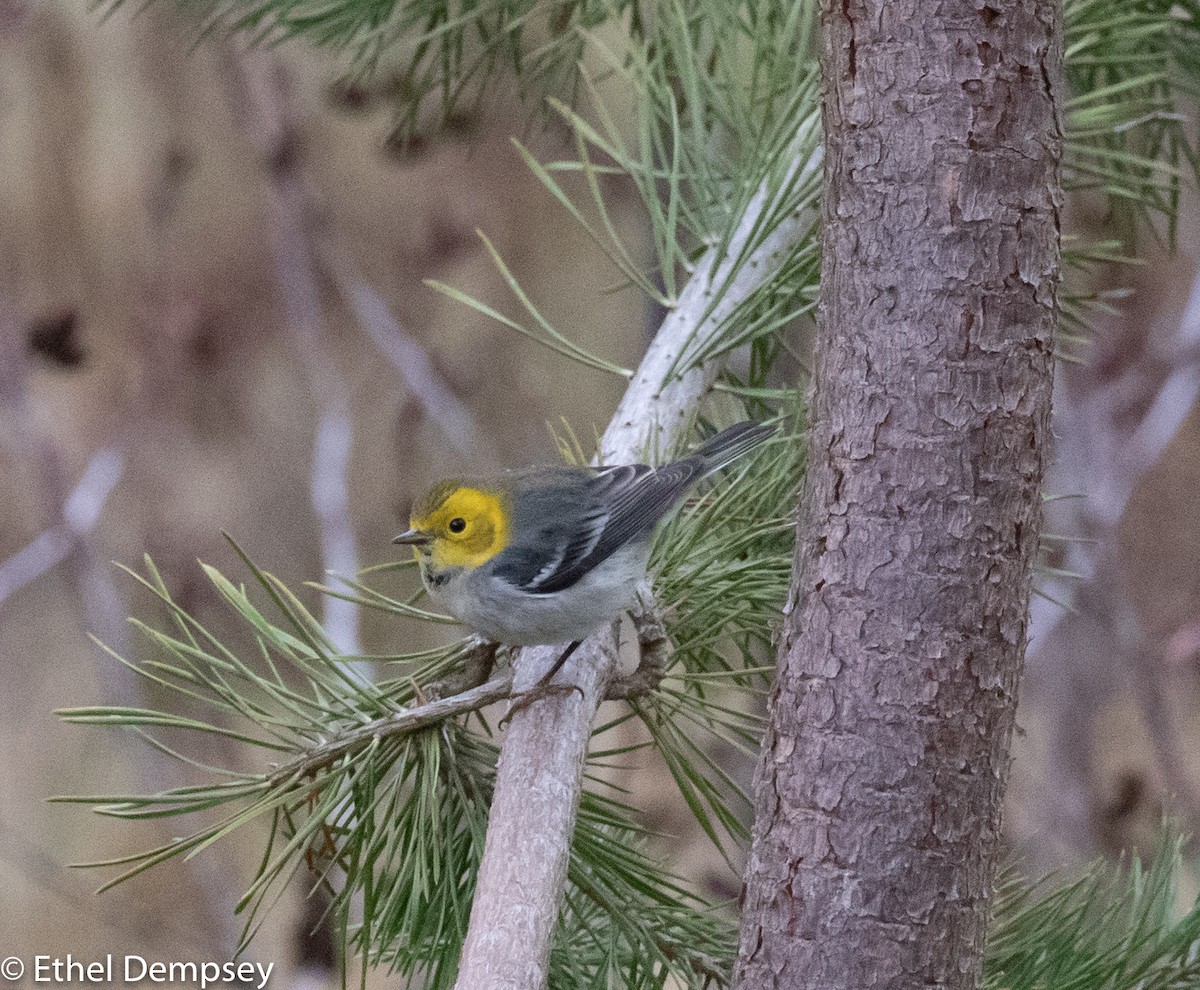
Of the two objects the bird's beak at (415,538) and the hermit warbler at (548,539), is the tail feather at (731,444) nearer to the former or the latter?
the hermit warbler at (548,539)

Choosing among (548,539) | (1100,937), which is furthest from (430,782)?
(548,539)

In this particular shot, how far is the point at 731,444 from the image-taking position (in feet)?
4.09

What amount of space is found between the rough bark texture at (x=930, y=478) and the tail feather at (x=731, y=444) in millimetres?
548

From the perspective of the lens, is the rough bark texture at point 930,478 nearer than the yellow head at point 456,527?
Yes

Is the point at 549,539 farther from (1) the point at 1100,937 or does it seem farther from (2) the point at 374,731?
(1) the point at 1100,937

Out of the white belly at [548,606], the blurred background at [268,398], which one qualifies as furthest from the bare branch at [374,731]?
the blurred background at [268,398]

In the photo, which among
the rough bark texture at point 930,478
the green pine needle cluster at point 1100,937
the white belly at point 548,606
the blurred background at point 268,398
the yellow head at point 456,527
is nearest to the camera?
the rough bark texture at point 930,478

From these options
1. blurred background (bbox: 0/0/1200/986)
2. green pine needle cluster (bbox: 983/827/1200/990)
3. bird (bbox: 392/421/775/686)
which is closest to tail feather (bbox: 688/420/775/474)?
bird (bbox: 392/421/775/686)

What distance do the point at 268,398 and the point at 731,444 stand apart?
2.12 metres

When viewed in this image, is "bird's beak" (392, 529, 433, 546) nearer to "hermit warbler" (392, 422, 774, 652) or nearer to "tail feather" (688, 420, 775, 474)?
"hermit warbler" (392, 422, 774, 652)

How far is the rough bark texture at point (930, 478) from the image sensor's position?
641mm

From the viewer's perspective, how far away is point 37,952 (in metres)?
2.85

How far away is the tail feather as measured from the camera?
47.9 inches

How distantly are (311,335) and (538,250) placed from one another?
618mm
